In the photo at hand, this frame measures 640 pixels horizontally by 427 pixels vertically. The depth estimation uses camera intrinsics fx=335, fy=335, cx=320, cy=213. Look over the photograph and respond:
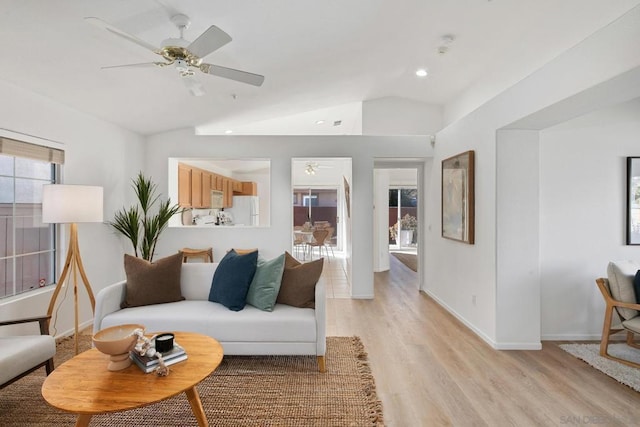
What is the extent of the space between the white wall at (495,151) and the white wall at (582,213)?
0.59 ft

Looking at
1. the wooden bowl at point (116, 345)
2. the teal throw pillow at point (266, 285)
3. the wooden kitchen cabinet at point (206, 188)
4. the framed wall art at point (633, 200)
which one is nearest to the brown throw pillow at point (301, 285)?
the teal throw pillow at point (266, 285)

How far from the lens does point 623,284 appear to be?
287 cm

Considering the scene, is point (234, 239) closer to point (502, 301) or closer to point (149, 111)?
point (149, 111)

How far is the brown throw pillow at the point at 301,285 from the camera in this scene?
2.89m

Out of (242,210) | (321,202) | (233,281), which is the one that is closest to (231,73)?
(233,281)

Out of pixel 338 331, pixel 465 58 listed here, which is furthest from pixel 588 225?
pixel 338 331

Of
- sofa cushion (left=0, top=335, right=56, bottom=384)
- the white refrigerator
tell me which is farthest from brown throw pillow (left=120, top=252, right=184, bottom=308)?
the white refrigerator

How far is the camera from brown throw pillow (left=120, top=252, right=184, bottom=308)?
2.94 m

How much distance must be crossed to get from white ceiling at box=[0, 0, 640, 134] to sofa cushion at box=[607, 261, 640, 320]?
1.94m

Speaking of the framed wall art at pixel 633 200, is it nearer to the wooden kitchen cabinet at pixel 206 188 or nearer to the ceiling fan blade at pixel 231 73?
the ceiling fan blade at pixel 231 73

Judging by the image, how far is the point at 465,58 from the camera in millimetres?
3600

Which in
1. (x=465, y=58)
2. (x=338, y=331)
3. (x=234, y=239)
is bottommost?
(x=338, y=331)

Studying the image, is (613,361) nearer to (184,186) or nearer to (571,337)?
(571,337)

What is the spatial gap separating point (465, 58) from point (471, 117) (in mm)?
624
